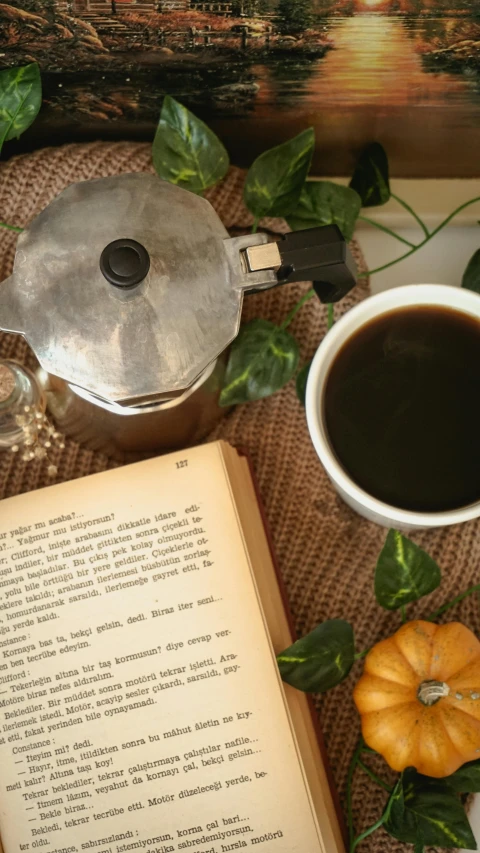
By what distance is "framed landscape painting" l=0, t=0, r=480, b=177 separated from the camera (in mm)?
440

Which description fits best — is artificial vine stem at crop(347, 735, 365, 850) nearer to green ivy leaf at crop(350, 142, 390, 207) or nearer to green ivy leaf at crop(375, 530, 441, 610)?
green ivy leaf at crop(375, 530, 441, 610)

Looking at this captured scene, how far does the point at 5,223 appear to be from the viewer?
0.55 m

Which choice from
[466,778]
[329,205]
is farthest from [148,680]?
[329,205]

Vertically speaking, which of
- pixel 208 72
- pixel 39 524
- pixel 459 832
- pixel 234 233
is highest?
pixel 208 72

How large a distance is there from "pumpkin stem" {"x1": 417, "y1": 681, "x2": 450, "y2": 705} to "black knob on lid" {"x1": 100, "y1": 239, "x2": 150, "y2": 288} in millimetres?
300

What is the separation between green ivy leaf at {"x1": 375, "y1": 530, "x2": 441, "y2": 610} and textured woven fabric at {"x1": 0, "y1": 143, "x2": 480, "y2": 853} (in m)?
0.05

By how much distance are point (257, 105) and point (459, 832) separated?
49 centimetres

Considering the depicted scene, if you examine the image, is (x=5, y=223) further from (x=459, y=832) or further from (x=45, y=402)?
(x=459, y=832)

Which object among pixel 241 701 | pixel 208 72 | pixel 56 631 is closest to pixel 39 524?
pixel 56 631

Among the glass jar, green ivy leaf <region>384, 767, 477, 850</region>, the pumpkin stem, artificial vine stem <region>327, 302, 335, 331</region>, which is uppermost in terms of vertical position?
artificial vine stem <region>327, 302, 335, 331</region>

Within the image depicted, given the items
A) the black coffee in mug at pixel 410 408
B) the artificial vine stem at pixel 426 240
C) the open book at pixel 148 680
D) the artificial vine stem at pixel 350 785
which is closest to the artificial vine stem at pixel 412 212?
the artificial vine stem at pixel 426 240

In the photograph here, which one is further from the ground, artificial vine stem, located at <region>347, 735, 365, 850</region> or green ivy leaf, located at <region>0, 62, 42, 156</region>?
green ivy leaf, located at <region>0, 62, 42, 156</region>

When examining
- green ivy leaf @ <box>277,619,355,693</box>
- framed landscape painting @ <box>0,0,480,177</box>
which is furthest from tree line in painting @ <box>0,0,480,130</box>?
green ivy leaf @ <box>277,619,355,693</box>

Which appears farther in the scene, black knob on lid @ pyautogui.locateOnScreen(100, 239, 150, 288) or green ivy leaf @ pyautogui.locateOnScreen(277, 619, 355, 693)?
green ivy leaf @ pyautogui.locateOnScreen(277, 619, 355, 693)
